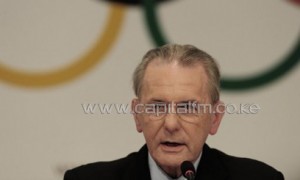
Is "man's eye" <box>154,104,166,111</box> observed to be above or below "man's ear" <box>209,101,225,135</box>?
above

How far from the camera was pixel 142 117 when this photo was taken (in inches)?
46.7

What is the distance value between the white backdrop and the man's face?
0.57 meters

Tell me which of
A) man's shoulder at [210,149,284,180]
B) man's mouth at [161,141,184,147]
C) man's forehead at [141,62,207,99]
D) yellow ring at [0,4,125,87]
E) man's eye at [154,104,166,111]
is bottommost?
man's shoulder at [210,149,284,180]

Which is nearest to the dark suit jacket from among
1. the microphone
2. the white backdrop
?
the microphone

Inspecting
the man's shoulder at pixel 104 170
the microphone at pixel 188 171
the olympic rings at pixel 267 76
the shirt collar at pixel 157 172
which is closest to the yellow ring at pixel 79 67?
the olympic rings at pixel 267 76

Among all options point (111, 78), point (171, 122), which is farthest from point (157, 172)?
point (111, 78)

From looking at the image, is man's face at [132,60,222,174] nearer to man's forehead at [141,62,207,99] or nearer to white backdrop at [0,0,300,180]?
man's forehead at [141,62,207,99]

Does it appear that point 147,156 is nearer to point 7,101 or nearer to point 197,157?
point 197,157

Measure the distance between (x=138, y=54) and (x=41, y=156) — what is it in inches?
18.9

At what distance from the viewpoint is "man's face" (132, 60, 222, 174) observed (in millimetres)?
1135

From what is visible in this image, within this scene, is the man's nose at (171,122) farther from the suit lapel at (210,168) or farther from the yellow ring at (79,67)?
the yellow ring at (79,67)

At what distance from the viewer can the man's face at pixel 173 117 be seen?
113cm

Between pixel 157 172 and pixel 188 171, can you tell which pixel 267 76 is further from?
pixel 188 171

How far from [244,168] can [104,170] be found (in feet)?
1.20
